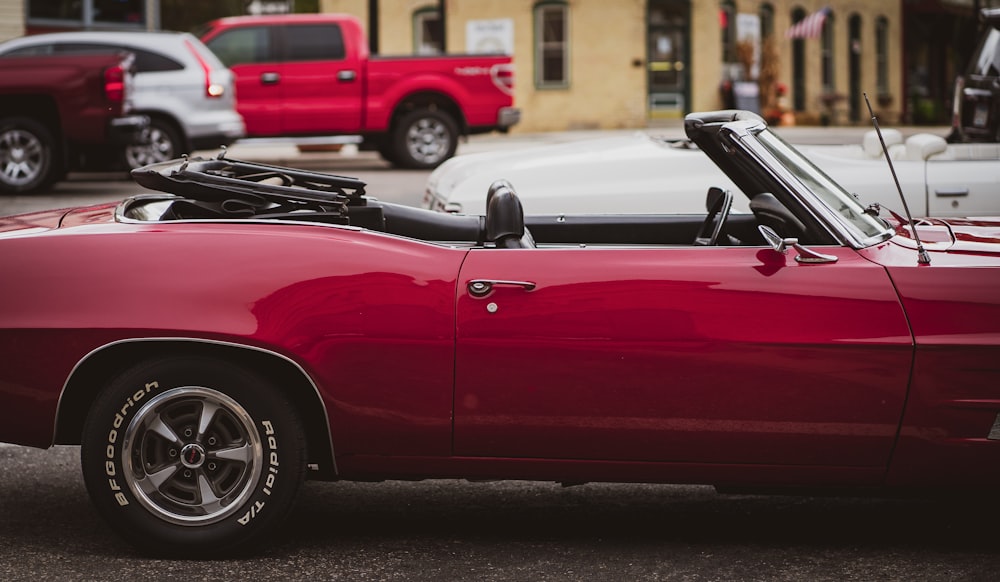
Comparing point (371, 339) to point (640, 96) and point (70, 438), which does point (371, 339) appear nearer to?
point (70, 438)

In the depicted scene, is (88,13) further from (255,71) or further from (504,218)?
(504,218)

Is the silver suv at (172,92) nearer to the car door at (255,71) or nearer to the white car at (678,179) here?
the car door at (255,71)

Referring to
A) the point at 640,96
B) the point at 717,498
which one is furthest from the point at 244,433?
the point at 640,96

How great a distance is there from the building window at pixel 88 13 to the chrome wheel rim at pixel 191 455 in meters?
20.7

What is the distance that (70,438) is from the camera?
14.3ft

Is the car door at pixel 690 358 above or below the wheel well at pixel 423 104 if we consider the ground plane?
below

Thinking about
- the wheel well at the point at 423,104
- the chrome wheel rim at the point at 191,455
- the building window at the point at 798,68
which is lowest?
the chrome wheel rim at the point at 191,455

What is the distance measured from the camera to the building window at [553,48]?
31156 millimetres

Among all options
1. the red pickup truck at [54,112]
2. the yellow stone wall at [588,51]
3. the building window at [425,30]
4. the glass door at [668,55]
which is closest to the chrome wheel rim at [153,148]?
the red pickup truck at [54,112]

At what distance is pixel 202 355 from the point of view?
4156mm

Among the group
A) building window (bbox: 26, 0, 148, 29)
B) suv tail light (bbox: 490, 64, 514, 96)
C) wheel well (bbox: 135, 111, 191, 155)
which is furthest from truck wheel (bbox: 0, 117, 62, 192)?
building window (bbox: 26, 0, 148, 29)

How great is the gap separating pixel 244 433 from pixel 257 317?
1.19 feet

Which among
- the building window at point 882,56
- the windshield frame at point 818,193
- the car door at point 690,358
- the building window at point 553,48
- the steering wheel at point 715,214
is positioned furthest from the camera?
the building window at point 882,56

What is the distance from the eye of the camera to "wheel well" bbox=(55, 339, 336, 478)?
164 inches
